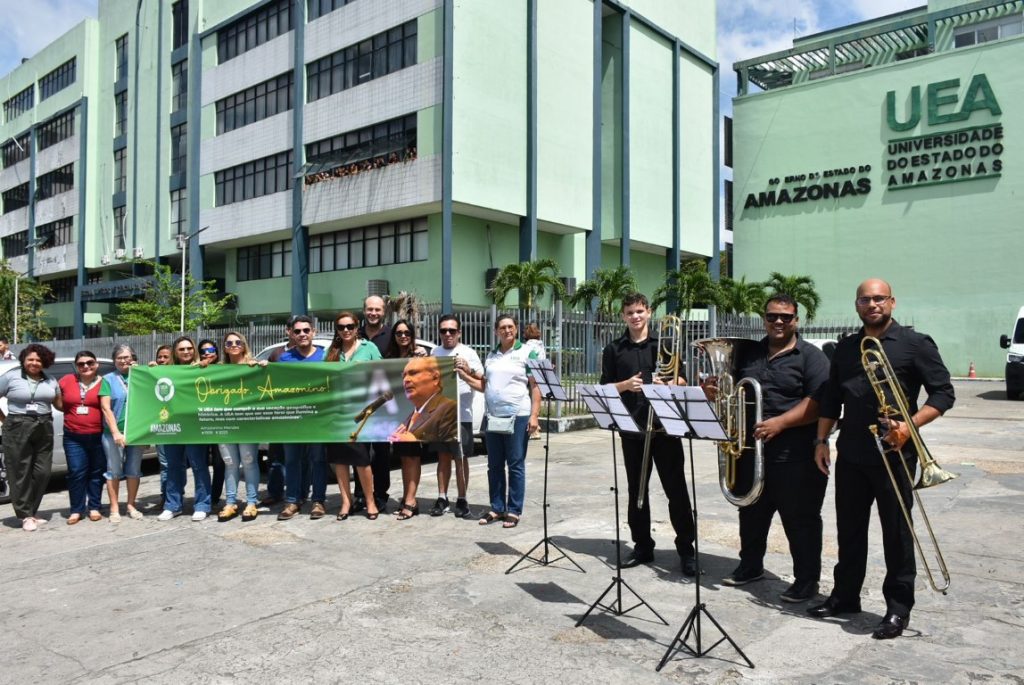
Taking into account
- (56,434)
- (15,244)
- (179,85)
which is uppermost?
(179,85)

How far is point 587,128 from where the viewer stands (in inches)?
1403

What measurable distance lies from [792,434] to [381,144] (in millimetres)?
28448

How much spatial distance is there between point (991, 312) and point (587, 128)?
19.0 m

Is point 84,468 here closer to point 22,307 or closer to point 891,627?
point 891,627

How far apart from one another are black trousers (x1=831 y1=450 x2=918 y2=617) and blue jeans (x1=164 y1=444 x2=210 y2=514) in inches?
244

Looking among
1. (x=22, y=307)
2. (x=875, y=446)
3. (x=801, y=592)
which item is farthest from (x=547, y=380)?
(x=22, y=307)

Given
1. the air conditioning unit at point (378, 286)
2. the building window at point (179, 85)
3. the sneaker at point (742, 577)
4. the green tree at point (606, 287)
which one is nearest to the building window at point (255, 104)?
the building window at point (179, 85)

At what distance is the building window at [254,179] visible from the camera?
118 ft

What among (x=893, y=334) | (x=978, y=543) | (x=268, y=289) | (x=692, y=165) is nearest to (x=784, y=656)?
(x=893, y=334)

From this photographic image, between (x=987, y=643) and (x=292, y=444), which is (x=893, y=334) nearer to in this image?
(x=987, y=643)

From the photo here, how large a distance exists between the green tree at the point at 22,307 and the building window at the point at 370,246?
19458 mm

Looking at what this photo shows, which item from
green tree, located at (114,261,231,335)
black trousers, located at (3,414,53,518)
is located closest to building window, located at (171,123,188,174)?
green tree, located at (114,261,231,335)

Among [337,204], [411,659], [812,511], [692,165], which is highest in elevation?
[692,165]

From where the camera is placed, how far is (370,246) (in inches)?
1357
